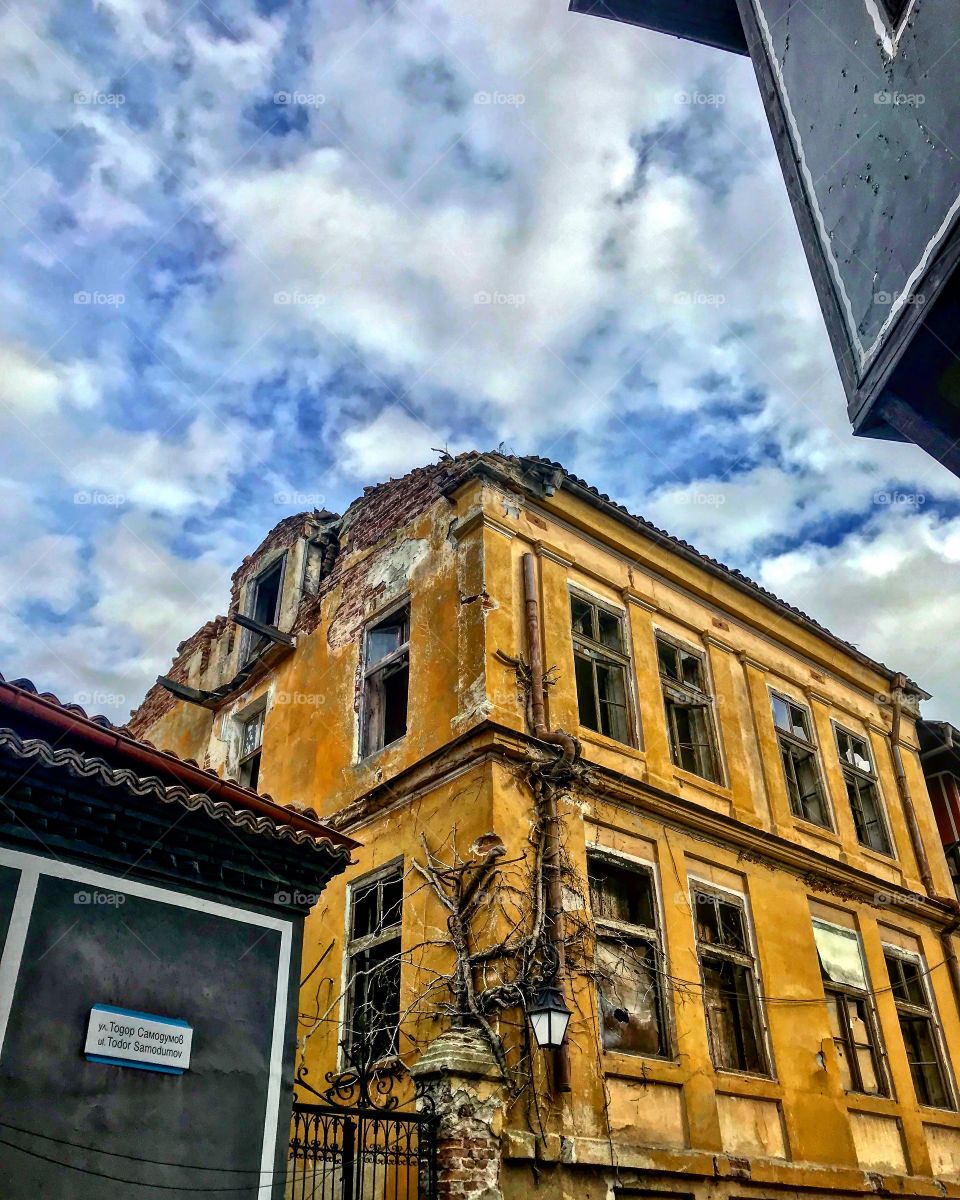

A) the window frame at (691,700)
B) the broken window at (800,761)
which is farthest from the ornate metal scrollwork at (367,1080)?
the broken window at (800,761)

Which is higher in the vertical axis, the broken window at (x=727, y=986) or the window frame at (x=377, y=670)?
the window frame at (x=377, y=670)

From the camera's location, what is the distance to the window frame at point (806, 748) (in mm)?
14344

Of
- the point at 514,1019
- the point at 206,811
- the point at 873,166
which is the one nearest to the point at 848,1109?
the point at 514,1019

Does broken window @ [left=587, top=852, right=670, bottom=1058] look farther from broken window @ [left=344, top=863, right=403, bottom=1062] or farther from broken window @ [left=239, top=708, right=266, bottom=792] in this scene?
broken window @ [left=239, top=708, right=266, bottom=792]

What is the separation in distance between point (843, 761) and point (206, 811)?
11526 millimetres

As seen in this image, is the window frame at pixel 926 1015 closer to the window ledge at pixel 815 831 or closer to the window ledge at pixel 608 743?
the window ledge at pixel 815 831

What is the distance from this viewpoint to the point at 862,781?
15.9 metres

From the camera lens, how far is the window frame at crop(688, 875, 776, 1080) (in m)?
10.9

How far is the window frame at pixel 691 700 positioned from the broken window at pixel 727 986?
1685mm

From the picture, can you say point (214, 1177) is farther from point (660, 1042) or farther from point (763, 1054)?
point (763, 1054)

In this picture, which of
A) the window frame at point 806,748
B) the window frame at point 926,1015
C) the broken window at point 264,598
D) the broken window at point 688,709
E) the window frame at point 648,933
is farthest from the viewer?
the broken window at point 264,598

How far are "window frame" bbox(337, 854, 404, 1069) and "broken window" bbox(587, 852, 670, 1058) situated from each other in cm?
203

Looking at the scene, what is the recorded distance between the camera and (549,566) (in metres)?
12.3

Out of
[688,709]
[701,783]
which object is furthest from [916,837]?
[701,783]
